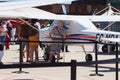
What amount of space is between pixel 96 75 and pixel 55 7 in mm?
43399

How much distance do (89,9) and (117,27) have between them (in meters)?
28.6

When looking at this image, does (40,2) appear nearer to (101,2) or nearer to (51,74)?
(51,74)

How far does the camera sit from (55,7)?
58.3 m

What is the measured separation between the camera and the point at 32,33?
1877 cm

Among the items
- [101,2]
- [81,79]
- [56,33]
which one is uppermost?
[101,2]

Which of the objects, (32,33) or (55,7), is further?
(55,7)

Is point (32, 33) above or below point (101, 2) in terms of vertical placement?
below

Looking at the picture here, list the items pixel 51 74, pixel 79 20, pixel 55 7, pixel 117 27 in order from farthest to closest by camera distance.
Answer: pixel 55 7
pixel 117 27
pixel 79 20
pixel 51 74

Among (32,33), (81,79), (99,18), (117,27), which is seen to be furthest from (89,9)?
(81,79)

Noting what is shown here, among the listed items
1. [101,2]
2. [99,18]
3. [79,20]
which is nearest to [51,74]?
[79,20]

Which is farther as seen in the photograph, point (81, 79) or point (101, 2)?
point (101, 2)

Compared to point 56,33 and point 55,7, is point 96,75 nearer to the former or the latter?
point 56,33

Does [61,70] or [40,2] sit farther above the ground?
[40,2]

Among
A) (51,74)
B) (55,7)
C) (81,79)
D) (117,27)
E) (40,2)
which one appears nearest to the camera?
(40,2)
